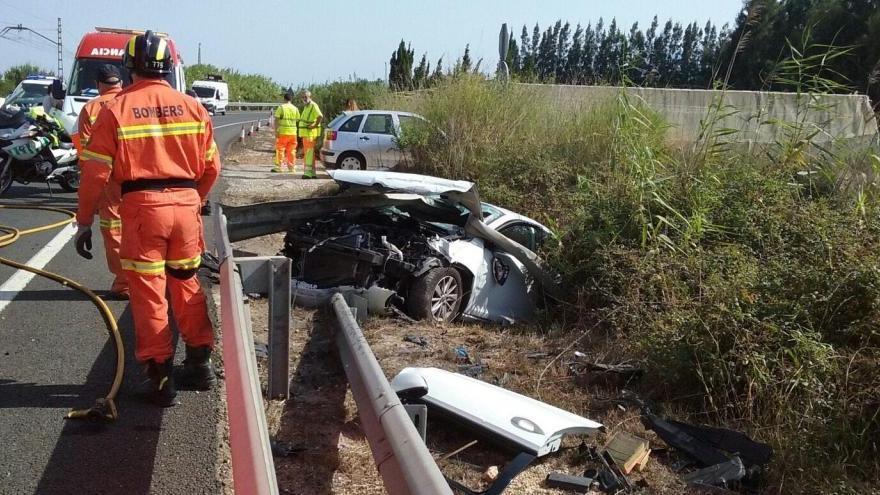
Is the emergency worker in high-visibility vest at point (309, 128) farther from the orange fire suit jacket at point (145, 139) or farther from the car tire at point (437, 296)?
the orange fire suit jacket at point (145, 139)

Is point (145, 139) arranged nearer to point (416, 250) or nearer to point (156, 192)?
point (156, 192)

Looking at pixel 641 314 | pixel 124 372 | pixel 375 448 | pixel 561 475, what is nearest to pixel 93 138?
pixel 124 372

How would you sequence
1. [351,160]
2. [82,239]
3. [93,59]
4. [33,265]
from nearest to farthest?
[82,239] < [33,265] < [93,59] < [351,160]

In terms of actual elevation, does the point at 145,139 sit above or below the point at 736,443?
above

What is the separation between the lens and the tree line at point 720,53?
747 centimetres

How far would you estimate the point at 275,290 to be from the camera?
398cm

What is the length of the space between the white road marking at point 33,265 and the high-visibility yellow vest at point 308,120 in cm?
787

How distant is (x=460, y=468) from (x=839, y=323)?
7.87ft

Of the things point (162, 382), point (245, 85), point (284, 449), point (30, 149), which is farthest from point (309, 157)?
point (245, 85)

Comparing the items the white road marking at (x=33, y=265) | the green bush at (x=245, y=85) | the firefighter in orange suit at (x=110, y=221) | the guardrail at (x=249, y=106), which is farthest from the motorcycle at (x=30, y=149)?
the green bush at (x=245, y=85)

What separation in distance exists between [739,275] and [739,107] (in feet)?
24.5

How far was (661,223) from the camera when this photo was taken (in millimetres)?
6469

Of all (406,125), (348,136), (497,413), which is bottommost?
(497,413)

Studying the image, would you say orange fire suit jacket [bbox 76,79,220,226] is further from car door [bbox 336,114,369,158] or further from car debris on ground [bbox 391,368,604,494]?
car door [bbox 336,114,369,158]
